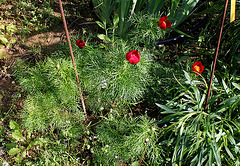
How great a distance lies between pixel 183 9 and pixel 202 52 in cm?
56

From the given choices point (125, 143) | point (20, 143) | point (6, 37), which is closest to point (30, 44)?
point (6, 37)

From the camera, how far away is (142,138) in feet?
5.26

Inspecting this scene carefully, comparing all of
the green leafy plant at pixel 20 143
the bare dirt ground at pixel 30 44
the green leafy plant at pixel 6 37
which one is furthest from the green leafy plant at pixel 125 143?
the green leafy plant at pixel 6 37

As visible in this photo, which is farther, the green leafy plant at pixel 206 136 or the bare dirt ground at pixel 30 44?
the bare dirt ground at pixel 30 44

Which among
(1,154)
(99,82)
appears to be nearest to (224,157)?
(99,82)

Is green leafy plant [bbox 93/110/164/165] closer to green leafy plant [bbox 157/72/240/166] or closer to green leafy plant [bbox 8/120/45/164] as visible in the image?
green leafy plant [bbox 157/72/240/166]

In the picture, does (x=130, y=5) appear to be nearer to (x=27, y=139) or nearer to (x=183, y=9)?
(x=183, y=9)

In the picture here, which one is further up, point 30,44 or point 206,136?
point 30,44

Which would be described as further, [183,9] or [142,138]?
[183,9]

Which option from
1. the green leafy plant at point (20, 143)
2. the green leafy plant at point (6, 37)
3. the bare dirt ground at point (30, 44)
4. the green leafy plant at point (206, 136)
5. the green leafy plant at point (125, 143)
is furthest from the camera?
the green leafy plant at point (6, 37)

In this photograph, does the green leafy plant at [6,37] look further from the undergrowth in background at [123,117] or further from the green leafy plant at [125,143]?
the green leafy plant at [125,143]

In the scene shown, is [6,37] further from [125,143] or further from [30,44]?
[125,143]

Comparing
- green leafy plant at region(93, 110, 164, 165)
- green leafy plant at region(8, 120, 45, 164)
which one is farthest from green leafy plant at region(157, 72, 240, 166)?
green leafy plant at region(8, 120, 45, 164)

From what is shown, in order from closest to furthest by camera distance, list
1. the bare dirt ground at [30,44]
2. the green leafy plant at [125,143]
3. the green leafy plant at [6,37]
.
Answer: the green leafy plant at [125,143], the bare dirt ground at [30,44], the green leafy plant at [6,37]
